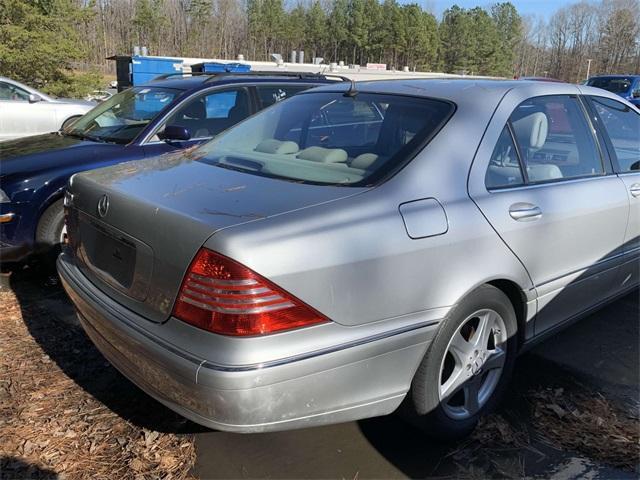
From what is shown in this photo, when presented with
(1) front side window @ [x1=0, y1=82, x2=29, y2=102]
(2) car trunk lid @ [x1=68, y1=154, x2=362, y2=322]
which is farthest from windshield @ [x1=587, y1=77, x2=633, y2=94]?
(2) car trunk lid @ [x1=68, y1=154, x2=362, y2=322]

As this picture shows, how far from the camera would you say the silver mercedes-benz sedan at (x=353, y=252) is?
1.96 metres

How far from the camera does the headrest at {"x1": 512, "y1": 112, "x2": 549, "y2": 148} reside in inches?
116

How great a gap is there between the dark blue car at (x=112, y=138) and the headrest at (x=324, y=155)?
2.24 m

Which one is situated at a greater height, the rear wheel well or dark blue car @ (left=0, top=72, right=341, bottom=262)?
dark blue car @ (left=0, top=72, right=341, bottom=262)

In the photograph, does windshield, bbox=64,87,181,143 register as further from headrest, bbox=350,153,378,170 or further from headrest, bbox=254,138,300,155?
headrest, bbox=350,153,378,170

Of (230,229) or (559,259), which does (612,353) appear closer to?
(559,259)

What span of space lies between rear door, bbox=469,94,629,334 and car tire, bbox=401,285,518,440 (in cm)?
27

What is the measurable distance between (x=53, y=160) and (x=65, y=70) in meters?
18.1

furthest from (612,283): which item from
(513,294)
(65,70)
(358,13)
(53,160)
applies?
(358,13)

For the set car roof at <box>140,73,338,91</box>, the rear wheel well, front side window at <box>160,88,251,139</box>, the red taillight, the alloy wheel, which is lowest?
the alloy wheel

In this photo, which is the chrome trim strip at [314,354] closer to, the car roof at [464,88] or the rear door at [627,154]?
the car roof at [464,88]

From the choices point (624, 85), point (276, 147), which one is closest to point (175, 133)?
point (276, 147)

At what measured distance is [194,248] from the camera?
1.99 m

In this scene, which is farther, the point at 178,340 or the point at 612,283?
the point at 612,283
